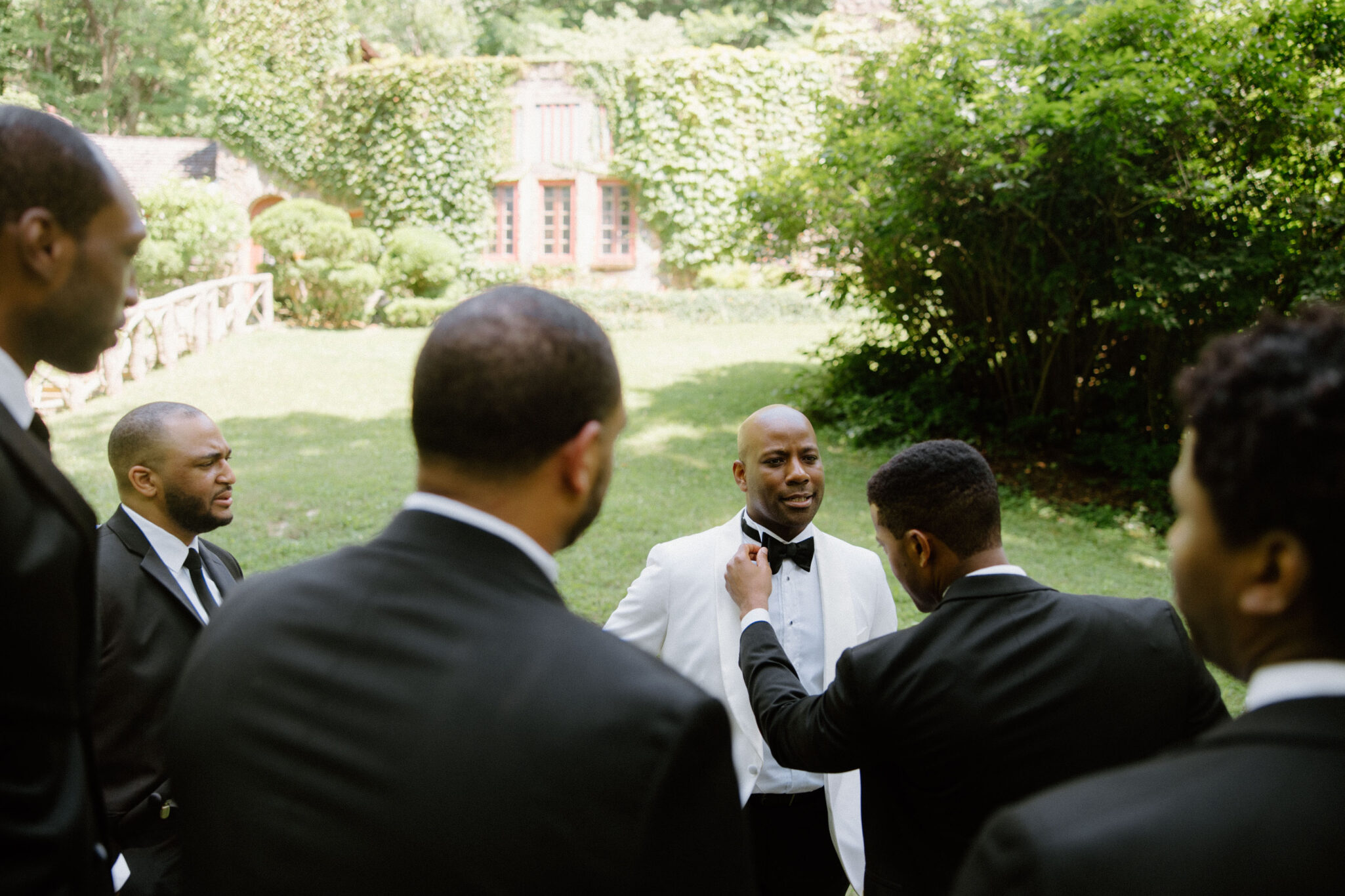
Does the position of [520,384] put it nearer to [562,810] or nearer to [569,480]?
[569,480]

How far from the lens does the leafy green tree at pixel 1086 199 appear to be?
27.3 ft

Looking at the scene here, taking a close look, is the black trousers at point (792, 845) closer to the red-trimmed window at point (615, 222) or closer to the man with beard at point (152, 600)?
the man with beard at point (152, 600)

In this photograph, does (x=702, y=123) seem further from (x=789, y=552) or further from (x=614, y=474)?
(x=789, y=552)

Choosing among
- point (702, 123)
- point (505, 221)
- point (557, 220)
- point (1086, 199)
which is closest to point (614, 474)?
point (1086, 199)

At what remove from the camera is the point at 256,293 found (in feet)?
63.9

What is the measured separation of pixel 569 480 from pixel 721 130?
79.1 feet

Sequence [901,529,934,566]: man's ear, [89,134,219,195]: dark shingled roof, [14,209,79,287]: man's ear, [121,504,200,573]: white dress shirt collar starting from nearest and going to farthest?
1. [14,209,79,287]: man's ear
2. [901,529,934,566]: man's ear
3. [121,504,200,573]: white dress shirt collar
4. [89,134,219,195]: dark shingled roof

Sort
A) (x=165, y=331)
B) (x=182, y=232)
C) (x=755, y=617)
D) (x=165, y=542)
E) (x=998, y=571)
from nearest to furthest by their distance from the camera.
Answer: (x=998, y=571) < (x=755, y=617) < (x=165, y=542) < (x=165, y=331) < (x=182, y=232)

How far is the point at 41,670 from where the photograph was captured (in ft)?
4.81

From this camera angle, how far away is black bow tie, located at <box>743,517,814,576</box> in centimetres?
350

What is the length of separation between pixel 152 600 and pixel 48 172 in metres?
1.89

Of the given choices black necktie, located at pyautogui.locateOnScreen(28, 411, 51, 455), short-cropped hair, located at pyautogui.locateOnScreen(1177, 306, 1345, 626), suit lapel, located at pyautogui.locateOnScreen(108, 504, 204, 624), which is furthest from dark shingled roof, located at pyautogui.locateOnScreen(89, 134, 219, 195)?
short-cropped hair, located at pyautogui.locateOnScreen(1177, 306, 1345, 626)

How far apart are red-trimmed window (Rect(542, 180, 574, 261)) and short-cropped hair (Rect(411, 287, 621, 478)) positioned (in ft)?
82.8

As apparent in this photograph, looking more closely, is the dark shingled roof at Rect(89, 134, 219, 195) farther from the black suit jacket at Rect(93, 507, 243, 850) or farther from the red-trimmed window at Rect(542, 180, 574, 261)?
the black suit jacket at Rect(93, 507, 243, 850)
